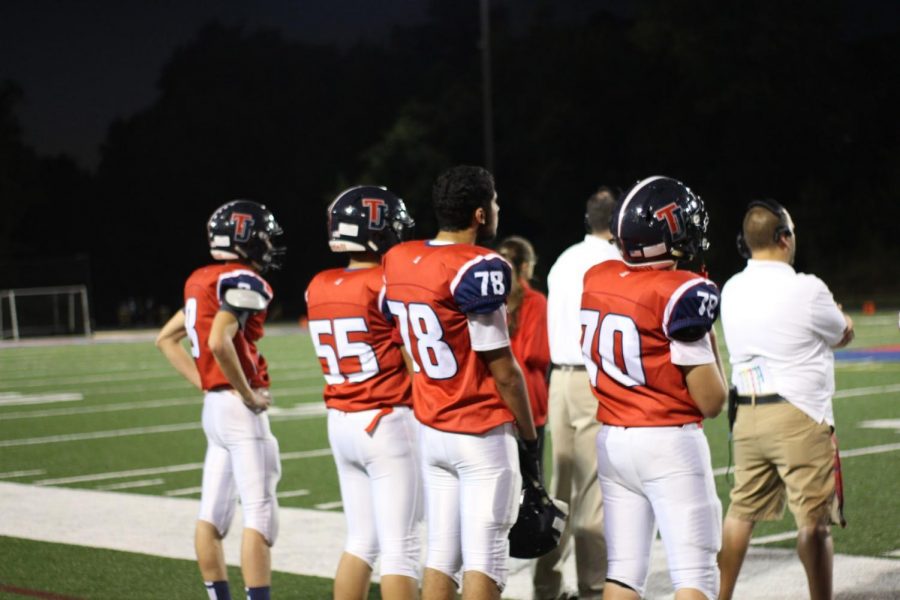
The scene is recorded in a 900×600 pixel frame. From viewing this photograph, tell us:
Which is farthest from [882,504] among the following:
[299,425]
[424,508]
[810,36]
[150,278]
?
[150,278]

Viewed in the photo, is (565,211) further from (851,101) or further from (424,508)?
(424,508)

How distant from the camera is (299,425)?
13875 millimetres

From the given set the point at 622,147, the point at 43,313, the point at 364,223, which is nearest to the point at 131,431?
the point at 364,223

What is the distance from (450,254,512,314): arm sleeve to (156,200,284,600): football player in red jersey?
136cm

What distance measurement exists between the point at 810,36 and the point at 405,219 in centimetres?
4760

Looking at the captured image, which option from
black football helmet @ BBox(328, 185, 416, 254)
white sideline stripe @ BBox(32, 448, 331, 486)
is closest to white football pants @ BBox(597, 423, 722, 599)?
black football helmet @ BBox(328, 185, 416, 254)

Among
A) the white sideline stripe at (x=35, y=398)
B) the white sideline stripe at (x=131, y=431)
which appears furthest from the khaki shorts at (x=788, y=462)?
the white sideline stripe at (x=35, y=398)

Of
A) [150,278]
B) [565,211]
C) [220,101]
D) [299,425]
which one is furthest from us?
[220,101]

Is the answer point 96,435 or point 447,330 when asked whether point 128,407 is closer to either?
point 96,435

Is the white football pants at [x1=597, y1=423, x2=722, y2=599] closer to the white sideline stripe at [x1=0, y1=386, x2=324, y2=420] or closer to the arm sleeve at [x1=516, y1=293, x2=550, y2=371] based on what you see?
the arm sleeve at [x1=516, y1=293, x2=550, y2=371]

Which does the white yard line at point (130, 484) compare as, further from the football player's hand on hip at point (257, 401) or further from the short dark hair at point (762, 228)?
the short dark hair at point (762, 228)

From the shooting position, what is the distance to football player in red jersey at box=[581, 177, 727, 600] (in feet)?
14.0

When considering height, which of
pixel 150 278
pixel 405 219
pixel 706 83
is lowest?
pixel 150 278

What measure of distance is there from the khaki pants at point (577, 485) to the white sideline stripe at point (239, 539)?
0.28 metres
